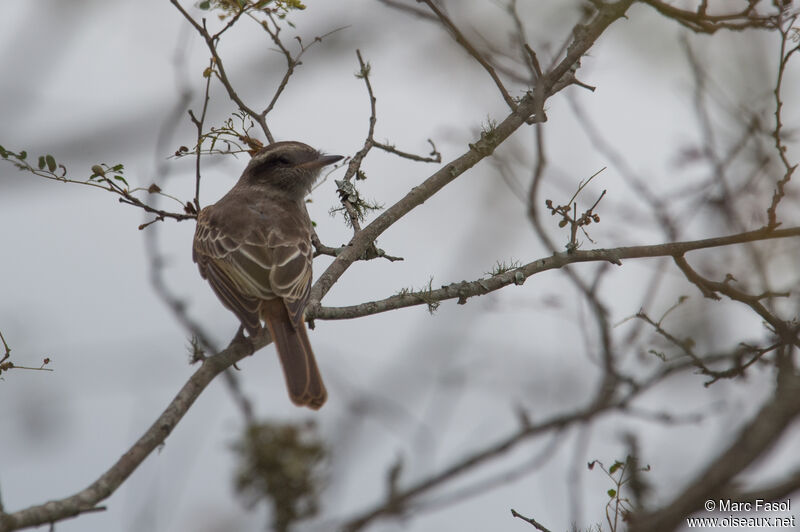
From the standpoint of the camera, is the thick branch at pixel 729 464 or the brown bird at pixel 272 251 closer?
the thick branch at pixel 729 464

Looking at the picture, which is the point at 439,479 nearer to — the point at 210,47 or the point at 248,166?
the point at 210,47

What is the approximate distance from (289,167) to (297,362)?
7.92 ft

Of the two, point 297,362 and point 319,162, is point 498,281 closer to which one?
point 297,362

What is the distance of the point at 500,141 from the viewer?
597cm

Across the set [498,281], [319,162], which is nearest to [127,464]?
[498,281]

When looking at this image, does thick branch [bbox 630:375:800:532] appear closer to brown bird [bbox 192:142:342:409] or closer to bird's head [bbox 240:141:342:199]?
brown bird [bbox 192:142:342:409]

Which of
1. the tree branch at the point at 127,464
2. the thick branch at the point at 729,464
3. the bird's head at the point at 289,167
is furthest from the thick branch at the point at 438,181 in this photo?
the thick branch at the point at 729,464

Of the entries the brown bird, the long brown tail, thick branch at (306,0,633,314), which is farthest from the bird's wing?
thick branch at (306,0,633,314)

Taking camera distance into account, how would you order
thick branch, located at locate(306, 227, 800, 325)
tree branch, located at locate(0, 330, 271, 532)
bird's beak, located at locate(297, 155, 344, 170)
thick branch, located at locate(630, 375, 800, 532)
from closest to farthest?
thick branch, located at locate(630, 375, 800, 532) → tree branch, located at locate(0, 330, 271, 532) → thick branch, located at locate(306, 227, 800, 325) → bird's beak, located at locate(297, 155, 344, 170)

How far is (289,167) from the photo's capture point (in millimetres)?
7934

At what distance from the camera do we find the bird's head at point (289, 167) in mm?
7680

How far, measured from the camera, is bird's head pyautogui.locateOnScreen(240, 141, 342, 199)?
7.68 metres

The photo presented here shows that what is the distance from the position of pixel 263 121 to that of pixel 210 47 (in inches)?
28.0

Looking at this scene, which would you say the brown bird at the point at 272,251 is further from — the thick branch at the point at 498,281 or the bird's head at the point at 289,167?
the thick branch at the point at 498,281
